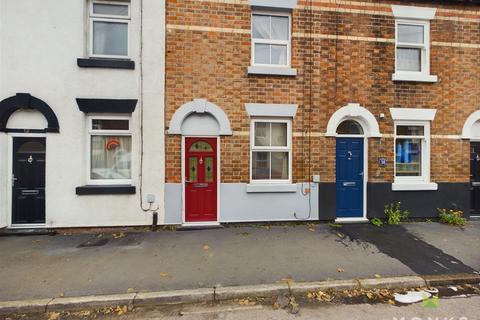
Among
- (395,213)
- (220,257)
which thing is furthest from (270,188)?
(395,213)

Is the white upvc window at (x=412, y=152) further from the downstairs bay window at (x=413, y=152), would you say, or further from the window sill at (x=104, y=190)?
the window sill at (x=104, y=190)

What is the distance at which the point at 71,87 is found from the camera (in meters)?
6.26

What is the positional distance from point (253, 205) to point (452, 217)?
540 cm

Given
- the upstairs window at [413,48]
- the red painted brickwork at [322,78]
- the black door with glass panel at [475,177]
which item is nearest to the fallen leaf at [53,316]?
the red painted brickwork at [322,78]

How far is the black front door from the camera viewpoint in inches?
246

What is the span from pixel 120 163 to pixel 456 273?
7.33 m

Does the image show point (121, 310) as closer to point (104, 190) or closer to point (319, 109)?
point (104, 190)

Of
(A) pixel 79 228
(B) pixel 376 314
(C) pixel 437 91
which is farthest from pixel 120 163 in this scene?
(C) pixel 437 91

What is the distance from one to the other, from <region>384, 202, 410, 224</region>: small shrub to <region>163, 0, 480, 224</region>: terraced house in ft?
0.65

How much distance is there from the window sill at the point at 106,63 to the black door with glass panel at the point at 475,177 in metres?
9.80

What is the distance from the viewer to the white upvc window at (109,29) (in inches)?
257

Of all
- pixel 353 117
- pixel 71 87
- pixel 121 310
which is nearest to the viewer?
pixel 121 310

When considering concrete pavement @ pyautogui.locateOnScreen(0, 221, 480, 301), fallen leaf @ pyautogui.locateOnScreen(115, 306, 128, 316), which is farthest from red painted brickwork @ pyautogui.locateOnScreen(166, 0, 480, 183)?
fallen leaf @ pyautogui.locateOnScreen(115, 306, 128, 316)

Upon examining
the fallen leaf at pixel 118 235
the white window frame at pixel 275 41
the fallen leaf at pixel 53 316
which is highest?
the white window frame at pixel 275 41
